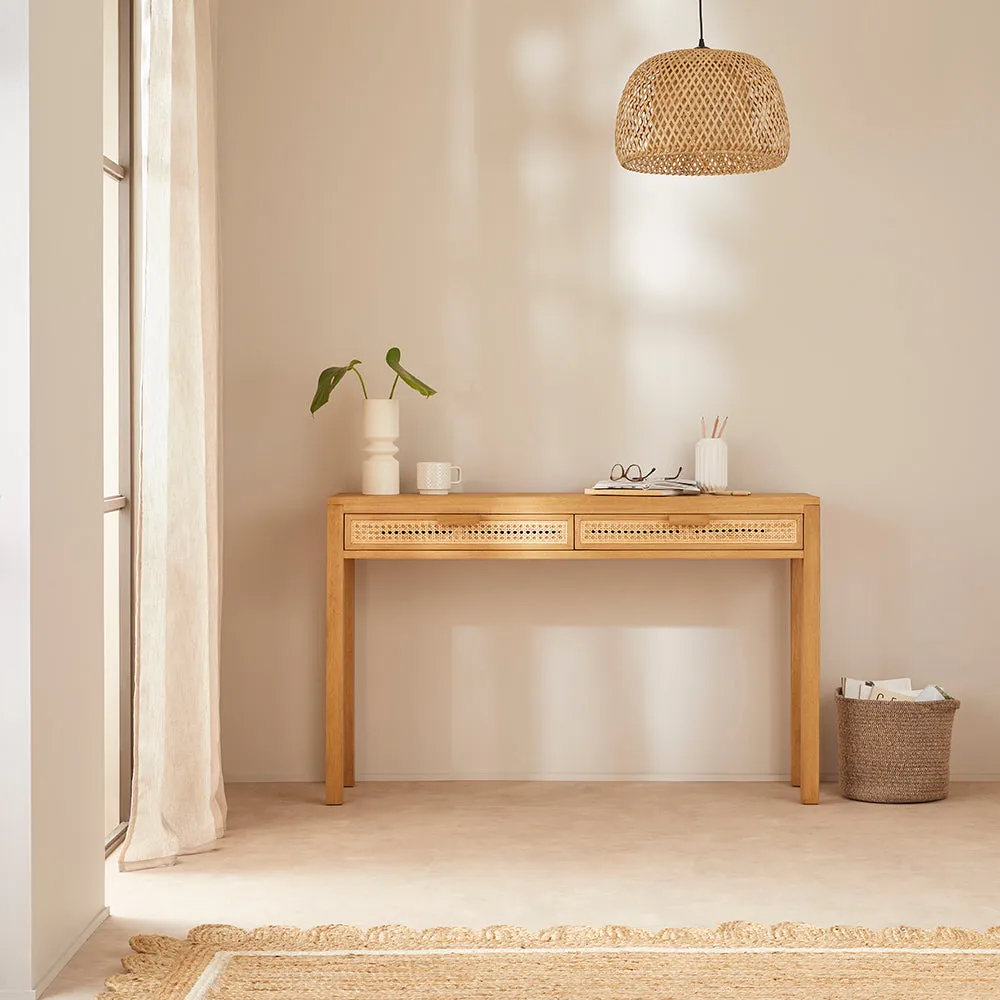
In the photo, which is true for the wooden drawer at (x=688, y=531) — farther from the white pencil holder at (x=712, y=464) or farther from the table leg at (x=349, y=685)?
the table leg at (x=349, y=685)

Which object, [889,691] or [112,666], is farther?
[889,691]

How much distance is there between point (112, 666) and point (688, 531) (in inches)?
63.9

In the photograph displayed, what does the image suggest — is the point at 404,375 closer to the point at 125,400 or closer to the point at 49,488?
the point at 125,400

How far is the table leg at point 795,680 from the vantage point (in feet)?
12.3

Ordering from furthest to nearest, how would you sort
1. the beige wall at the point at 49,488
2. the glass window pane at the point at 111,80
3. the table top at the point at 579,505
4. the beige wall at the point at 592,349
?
the beige wall at the point at 592,349 < the table top at the point at 579,505 < the glass window pane at the point at 111,80 < the beige wall at the point at 49,488

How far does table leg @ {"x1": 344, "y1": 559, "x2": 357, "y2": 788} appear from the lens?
→ 380 centimetres

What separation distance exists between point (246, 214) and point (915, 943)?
281 cm

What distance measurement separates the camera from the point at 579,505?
3.54 meters

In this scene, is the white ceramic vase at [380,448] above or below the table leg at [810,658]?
above

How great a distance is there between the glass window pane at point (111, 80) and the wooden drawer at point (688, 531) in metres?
1.62

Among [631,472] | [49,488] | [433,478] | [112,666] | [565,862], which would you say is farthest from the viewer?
[631,472]

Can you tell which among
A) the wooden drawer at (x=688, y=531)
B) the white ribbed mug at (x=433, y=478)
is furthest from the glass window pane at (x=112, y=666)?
the wooden drawer at (x=688, y=531)

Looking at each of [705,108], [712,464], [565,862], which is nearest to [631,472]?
[712,464]

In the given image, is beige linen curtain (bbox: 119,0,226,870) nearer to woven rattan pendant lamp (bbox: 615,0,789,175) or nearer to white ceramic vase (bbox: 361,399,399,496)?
white ceramic vase (bbox: 361,399,399,496)
